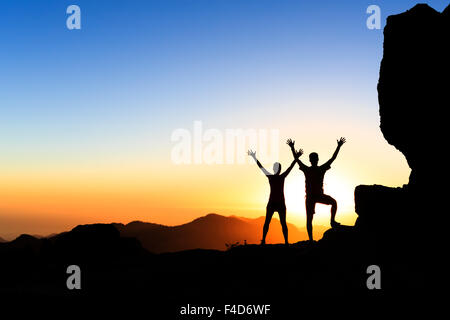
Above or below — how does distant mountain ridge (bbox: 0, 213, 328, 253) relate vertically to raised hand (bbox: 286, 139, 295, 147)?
below

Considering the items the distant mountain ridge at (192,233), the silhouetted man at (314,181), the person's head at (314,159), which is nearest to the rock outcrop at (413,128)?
the silhouetted man at (314,181)

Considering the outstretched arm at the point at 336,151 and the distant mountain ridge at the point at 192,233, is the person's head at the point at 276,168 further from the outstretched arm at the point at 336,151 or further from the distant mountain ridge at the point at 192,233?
the distant mountain ridge at the point at 192,233

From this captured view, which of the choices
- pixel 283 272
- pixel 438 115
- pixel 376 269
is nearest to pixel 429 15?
pixel 438 115

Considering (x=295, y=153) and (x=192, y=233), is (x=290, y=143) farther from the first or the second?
(x=192, y=233)

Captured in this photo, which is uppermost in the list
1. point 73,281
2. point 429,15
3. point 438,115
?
point 429,15

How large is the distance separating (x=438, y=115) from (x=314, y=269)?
7.53 m

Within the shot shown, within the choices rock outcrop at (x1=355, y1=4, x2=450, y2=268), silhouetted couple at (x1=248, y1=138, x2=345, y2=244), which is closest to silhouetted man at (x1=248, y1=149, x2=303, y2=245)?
silhouetted couple at (x1=248, y1=138, x2=345, y2=244)

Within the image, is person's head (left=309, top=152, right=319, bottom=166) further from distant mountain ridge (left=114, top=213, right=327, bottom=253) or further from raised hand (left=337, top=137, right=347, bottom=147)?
distant mountain ridge (left=114, top=213, right=327, bottom=253)

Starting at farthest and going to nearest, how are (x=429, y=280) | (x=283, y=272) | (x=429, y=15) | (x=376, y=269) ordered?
(x=429, y=15), (x=283, y=272), (x=376, y=269), (x=429, y=280)

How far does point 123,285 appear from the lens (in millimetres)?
13805

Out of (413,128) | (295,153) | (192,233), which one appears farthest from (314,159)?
(192,233)
